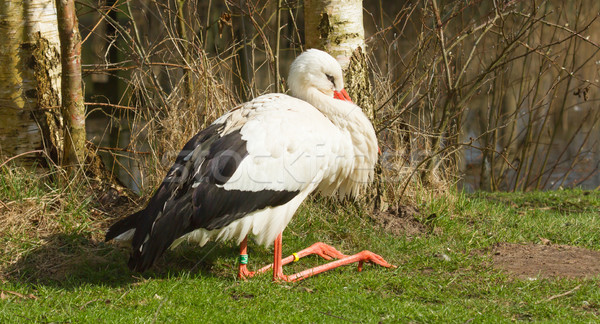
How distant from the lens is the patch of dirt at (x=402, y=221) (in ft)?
19.2

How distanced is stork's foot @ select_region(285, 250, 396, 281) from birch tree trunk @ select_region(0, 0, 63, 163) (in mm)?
2414

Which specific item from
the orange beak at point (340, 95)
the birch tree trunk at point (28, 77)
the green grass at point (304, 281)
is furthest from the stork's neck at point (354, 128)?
the birch tree trunk at point (28, 77)

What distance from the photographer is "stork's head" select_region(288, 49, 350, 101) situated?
5.29 meters

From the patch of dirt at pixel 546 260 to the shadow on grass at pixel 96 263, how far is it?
207 centimetres

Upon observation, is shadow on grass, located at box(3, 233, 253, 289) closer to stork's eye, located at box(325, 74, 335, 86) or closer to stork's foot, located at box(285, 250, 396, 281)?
stork's foot, located at box(285, 250, 396, 281)

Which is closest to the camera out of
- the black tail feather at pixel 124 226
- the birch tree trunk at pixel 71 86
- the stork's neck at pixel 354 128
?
the black tail feather at pixel 124 226

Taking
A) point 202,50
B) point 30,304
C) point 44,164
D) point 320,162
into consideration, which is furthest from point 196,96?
point 30,304

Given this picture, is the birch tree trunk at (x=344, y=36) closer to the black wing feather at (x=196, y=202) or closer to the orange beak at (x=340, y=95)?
the orange beak at (x=340, y=95)

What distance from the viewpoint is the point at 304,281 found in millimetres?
4844

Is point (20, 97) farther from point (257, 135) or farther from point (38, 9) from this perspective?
point (257, 135)

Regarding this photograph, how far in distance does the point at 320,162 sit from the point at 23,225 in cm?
227

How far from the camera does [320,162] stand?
4840 millimetres

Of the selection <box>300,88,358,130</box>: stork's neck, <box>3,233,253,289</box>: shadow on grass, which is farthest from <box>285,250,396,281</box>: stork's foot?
<box>300,88,358,130</box>: stork's neck

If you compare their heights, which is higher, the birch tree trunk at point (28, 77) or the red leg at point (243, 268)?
the birch tree trunk at point (28, 77)
